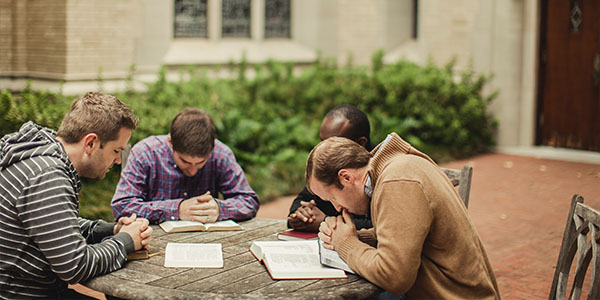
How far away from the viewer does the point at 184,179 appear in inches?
183

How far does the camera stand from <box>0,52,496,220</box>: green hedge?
10352 millimetres

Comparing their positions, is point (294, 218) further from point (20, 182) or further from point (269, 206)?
point (269, 206)

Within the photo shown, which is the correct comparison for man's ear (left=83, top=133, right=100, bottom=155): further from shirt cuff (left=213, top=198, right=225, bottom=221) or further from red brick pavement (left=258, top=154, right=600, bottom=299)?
red brick pavement (left=258, top=154, right=600, bottom=299)

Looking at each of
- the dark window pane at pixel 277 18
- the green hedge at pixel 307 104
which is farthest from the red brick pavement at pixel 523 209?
the dark window pane at pixel 277 18

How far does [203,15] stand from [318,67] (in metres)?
2.54

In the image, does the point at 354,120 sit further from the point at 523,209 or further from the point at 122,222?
the point at 523,209

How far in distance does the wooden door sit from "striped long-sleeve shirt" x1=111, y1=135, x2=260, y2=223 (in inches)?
361

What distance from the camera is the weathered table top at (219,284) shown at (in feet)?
9.82

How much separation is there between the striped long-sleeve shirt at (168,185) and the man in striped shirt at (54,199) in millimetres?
984

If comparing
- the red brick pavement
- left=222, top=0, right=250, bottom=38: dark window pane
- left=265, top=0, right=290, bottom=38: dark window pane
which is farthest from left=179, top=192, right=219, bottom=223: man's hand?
left=265, top=0, right=290, bottom=38: dark window pane

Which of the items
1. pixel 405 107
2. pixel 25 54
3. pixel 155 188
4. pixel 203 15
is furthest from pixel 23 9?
pixel 155 188

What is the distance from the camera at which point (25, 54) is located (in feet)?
38.7

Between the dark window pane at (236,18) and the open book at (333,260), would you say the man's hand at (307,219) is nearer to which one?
the open book at (333,260)

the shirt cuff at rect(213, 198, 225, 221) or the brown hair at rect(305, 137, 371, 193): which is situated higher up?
the brown hair at rect(305, 137, 371, 193)
